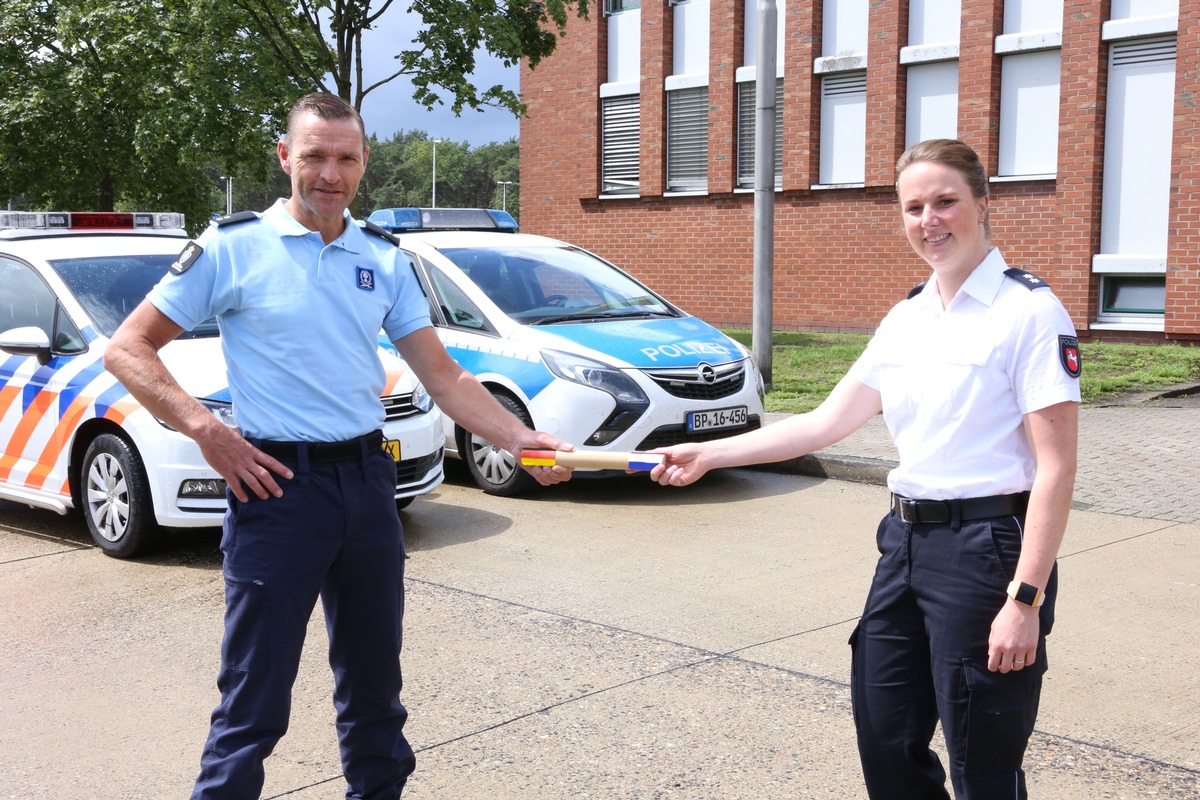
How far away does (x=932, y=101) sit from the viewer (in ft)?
63.2

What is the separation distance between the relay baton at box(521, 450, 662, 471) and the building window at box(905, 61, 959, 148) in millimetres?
16394

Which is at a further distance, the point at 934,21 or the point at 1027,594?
the point at 934,21

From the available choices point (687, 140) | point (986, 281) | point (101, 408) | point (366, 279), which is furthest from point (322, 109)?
point (687, 140)

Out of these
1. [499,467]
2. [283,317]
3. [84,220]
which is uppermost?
[84,220]

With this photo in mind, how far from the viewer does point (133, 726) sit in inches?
179

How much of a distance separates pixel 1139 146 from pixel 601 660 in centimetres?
1472

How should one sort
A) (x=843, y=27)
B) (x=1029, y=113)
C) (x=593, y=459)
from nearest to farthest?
(x=593, y=459) → (x=1029, y=113) → (x=843, y=27)

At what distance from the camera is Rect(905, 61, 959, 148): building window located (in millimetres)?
18969

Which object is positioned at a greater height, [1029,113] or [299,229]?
[1029,113]

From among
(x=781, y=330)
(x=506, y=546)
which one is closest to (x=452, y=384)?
(x=506, y=546)

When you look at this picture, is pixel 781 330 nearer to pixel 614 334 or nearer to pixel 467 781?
pixel 614 334

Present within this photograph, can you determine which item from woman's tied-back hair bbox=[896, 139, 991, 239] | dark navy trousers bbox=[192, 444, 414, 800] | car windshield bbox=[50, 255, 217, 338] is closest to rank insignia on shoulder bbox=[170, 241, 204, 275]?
dark navy trousers bbox=[192, 444, 414, 800]

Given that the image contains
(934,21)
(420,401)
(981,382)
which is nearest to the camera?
(981,382)

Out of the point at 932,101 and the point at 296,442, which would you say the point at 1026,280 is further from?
the point at 932,101
